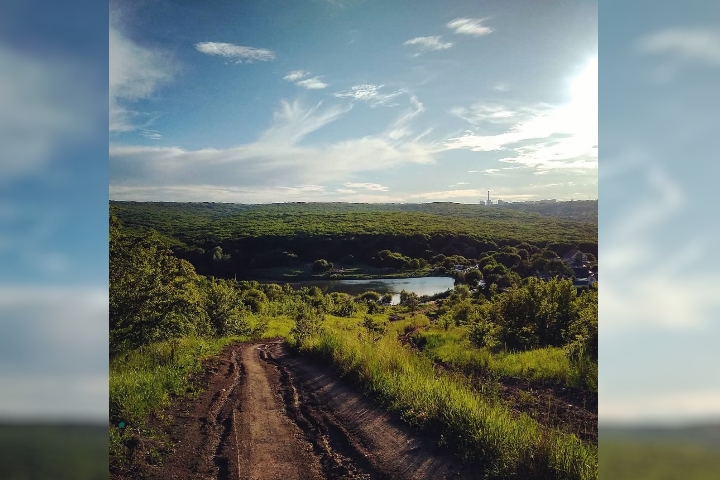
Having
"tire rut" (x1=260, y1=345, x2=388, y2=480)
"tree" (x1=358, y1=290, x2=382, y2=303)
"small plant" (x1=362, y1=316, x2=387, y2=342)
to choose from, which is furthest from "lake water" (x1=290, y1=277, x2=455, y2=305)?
"tire rut" (x1=260, y1=345, x2=388, y2=480)

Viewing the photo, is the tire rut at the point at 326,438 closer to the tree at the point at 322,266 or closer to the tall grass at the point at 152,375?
the tall grass at the point at 152,375

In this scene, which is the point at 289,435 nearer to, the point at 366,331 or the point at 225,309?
the point at 366,331

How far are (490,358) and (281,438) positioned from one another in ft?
6.99

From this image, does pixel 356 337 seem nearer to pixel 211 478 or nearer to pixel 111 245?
pixel 211 478

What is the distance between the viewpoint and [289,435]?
4.56 m

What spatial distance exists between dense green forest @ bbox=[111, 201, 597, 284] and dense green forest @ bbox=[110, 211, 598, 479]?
53mm

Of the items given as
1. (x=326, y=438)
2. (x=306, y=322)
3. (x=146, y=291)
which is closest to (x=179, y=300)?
(x=146, y=291)

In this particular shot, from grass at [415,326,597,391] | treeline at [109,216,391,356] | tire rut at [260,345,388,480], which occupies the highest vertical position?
treeline at [109,216,391,356]

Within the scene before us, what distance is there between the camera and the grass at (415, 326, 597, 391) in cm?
497

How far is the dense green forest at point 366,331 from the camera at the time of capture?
15.8 feet

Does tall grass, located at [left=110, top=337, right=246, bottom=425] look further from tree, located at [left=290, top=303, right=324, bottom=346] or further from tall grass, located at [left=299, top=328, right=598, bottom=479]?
tall grass, located at [left=299, top=328, right=598, bottom=479]

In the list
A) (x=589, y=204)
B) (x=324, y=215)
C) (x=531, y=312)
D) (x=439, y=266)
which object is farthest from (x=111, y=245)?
(x=589, y=204)

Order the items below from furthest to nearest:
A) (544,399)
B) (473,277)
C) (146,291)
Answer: (473,277), (146,291), (544,399)

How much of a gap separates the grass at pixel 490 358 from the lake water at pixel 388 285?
410 mm
